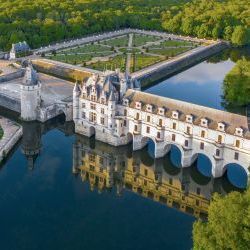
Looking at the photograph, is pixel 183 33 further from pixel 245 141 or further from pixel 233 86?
pixel 245 141

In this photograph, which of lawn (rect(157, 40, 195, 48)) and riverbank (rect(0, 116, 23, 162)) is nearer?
riverbank (rect(0, 116, 23, 162))

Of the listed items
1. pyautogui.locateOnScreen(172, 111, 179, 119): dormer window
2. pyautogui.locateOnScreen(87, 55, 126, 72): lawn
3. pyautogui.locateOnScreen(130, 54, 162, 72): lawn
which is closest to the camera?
pyautogui.locateOnScreen(172, 111, 179, 119): dormer window

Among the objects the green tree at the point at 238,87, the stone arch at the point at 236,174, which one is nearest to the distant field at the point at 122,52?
the green tree at the point at 238,87

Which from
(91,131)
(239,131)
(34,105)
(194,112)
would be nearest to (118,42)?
(34,105)

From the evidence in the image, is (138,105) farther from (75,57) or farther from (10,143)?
(75,57)

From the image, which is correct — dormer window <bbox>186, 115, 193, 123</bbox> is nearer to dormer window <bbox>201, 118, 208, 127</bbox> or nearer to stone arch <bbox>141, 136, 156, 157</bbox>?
dormer window <bbox>201, 118, 208, 127</bbox>

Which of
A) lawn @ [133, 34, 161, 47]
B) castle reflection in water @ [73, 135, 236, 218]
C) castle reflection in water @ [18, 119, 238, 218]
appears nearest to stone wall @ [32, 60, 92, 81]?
lawn @ [133, 34, 161, 47]
